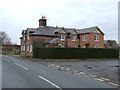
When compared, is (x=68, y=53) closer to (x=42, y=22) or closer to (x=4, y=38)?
(x=42, y=22)

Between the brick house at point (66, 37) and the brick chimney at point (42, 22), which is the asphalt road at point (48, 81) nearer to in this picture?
the brick house at point (66, 37)

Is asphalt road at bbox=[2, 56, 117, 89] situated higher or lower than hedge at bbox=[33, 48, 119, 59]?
lower

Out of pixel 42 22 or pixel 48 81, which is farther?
pixel 42 22

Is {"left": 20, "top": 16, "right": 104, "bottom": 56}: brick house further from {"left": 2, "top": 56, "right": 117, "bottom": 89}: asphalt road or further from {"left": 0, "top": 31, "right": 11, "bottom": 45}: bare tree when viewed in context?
{"left": 0, "top": 31, "right": 11, "bottom": 45}: bare tree

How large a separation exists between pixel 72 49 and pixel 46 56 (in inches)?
189

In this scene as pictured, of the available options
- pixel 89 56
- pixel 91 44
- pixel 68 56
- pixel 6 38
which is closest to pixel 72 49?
pixel 68 56

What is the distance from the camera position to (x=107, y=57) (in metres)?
37.3

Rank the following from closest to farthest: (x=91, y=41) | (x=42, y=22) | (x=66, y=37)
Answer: (x=91, y=41)
(x=66, y=37)
(x=42, y=22)

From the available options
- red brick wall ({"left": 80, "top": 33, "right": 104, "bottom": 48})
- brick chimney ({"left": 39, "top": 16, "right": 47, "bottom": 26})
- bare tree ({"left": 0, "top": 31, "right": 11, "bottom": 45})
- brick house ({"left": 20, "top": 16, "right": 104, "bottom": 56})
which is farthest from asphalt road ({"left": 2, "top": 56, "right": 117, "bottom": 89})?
bare tree ({"left": 0, "top": 31, "right": 11, "bottom": 45})

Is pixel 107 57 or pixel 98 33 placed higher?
pixel 98 33

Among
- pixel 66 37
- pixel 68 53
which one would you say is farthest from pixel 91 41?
pixel 68 53

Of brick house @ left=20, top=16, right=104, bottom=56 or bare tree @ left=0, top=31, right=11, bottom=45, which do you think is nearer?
brick house @ left=20, top=16, right=104, bottom=56

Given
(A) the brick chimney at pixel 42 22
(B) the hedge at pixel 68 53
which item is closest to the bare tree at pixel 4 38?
(A) the brick chimney at pixel 42 22

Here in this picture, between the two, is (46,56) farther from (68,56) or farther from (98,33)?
(98,33)
